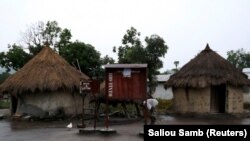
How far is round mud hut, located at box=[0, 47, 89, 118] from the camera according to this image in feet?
76.4

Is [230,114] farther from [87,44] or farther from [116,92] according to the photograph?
[87,44]

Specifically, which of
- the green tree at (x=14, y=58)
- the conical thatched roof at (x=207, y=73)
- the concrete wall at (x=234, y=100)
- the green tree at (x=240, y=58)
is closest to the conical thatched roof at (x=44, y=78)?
the conical thatched roof at (x=207, y=73)

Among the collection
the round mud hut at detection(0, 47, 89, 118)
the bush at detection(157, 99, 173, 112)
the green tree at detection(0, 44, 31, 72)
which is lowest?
the bush at detection(157, 99, 173, 112)

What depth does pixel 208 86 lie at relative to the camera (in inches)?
987

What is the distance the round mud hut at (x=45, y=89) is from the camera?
917 inches

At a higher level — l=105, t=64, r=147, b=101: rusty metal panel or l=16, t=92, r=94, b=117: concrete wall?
l=105, t=64, r=147, b=101: rusty metal panel

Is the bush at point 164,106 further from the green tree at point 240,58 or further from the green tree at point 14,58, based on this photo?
the green tree at point 240,58

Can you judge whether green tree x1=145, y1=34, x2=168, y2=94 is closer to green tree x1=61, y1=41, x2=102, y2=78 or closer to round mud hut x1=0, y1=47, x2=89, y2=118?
green tree x1=61, y1=41, x2=102, y2=78

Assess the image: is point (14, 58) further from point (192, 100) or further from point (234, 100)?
point (234, 100)

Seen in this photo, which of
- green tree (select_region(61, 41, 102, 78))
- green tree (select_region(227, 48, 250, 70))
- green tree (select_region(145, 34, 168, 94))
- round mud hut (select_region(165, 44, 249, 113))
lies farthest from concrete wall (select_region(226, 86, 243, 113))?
green tree (select_region(227, 48, 250, 70))

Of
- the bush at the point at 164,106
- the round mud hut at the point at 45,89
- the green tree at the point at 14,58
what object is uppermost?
the green tree at the point at 14,58

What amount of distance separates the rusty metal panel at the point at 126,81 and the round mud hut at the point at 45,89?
25.2 feet

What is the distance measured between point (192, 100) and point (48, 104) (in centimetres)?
816

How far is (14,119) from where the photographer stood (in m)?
23.8
